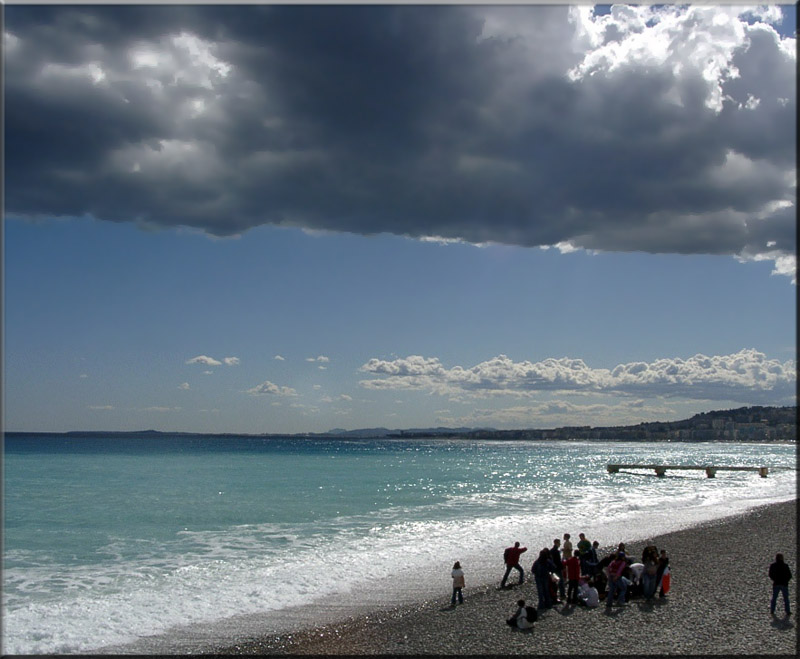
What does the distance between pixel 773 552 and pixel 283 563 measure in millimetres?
17732

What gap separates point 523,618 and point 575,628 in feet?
3.89

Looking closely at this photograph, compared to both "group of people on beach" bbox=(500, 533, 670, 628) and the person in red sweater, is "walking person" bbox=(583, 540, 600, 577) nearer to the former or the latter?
"group of people on beach" bbox=(500, 533, 670, 628)

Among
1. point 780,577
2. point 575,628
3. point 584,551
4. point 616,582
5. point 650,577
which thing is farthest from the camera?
point 584,551

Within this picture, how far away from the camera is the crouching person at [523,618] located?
1477 centimetres

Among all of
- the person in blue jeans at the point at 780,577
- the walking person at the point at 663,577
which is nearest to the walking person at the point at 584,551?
the walking person at the point at 663,577

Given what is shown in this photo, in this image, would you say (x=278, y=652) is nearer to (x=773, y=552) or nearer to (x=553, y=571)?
(x=553, y=571)

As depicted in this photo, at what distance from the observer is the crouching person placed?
14.8 m

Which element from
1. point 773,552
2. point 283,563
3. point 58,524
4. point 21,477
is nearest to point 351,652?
point 283,563

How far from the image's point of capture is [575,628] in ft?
48.4

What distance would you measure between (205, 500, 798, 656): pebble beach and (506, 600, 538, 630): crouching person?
0.62ft

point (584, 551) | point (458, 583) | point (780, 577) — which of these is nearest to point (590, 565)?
point (584, 551)

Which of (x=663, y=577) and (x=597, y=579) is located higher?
(x=663, y=577)

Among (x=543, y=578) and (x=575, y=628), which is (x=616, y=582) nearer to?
(x=543, y=578)

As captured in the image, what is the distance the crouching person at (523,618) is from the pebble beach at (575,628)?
190 mm
